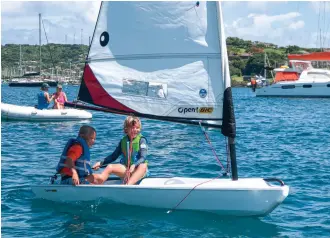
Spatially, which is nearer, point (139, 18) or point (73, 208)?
point (73, 208)

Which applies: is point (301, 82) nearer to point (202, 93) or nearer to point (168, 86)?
point (168, 86)

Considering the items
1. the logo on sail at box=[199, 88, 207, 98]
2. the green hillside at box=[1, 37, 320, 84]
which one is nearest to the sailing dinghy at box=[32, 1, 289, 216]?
the logo on sail at box=[199, 88, 207, 98]

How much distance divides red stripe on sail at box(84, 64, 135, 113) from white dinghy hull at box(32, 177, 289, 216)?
167cm

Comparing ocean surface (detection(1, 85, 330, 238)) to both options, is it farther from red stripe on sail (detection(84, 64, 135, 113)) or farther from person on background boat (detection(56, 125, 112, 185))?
red stripe on sail (detection(84, 64, 135, 113))

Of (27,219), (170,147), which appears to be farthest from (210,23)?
(170,147)

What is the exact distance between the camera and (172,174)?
41.8 feet

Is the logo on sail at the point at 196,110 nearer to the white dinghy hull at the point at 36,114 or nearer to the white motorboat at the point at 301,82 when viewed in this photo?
the white dinghy hull at the point at 36,114

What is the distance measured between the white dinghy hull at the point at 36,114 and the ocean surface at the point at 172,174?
0.30 m

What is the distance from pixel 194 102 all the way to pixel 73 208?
2538mm

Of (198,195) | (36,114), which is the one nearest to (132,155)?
(198,195)

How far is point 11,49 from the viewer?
570 feet

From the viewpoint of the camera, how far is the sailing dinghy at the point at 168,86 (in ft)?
30.0

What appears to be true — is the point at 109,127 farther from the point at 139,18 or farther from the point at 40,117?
the point at 139,18

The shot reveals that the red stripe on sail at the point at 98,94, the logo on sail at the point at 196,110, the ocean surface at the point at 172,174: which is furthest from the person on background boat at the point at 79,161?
the logo on sail at the point at 196,110
